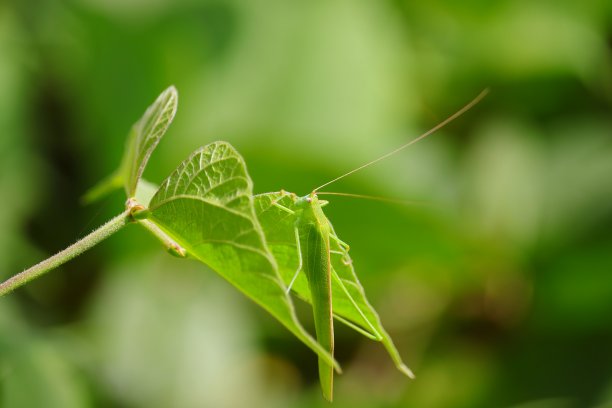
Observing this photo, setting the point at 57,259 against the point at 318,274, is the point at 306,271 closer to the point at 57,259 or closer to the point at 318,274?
the point at 318,274

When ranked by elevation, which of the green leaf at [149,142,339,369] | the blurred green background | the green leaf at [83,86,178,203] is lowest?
the blurred green background

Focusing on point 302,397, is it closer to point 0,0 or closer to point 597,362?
point 597,362

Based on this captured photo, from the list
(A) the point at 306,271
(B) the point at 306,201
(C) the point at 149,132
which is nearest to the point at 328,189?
(B) the point at 306,201

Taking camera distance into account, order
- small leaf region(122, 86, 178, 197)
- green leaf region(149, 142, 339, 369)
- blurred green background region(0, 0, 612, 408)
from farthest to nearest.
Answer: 1. blurred green background region(0, 0, 612, 408)
2. small leaf region(122, 86, 178, 197)
3. green leaf region(149, 142, 339, 369)

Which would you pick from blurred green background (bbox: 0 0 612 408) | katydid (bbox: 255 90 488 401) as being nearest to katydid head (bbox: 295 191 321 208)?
katydid (bbox: 255 90 488 401)

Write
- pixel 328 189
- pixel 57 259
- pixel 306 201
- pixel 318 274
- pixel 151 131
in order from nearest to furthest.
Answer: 1. pixel 57 259
2. pixel 151 131
3. pixel 318 274
4. pixel 306 201
5. pixel 328 189

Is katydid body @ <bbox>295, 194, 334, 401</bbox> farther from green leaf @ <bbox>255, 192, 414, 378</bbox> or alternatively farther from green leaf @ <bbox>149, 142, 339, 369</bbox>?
green leaf @ <bbox>149, 142, 339, 369</bbox>
